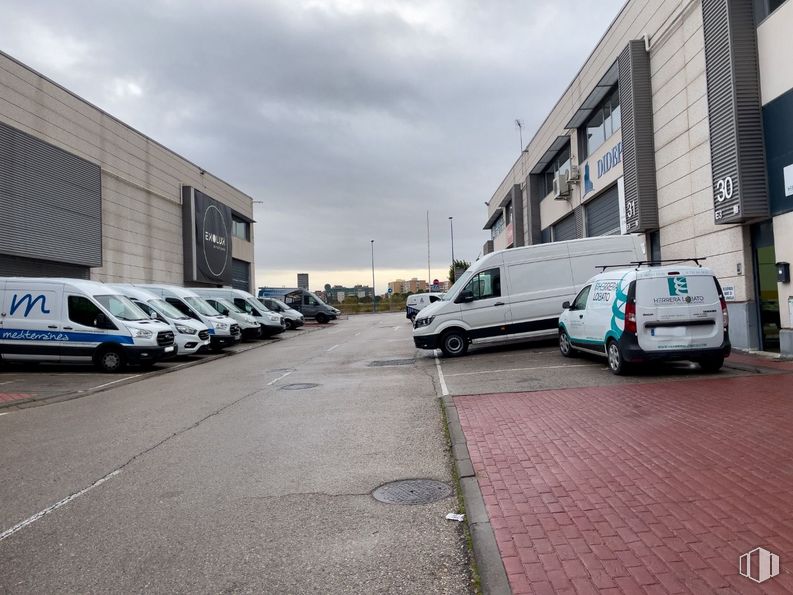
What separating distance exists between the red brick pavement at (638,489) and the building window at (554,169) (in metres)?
21.0

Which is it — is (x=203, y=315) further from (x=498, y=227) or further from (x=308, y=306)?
(x=498, y=227)

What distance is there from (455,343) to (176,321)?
8.66 metres

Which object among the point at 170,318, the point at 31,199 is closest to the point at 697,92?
the point at 170,318

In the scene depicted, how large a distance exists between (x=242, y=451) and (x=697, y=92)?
13.5 m

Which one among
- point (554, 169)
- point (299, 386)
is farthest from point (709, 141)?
point (554, 169)

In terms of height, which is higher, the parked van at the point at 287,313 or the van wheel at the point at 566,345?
the parked van at the point at 287,313

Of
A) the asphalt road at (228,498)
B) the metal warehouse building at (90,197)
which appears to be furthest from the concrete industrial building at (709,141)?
the metal warehouse building at (90,197)

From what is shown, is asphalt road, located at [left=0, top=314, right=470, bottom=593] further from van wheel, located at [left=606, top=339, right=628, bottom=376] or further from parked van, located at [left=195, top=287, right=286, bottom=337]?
parked van, located at [left=195, top=287, right=286, bottom=337]

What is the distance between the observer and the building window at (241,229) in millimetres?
48062

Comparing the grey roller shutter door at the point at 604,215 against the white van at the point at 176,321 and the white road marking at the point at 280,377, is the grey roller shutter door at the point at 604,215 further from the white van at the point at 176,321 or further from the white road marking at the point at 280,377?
the white van at the point at 176,321

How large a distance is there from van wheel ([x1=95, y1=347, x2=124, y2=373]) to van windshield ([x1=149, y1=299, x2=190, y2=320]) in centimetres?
341

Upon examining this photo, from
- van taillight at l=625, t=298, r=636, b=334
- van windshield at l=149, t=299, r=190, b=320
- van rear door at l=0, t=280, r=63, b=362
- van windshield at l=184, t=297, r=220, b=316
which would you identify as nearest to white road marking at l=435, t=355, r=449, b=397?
van taillight at l=625, t=298, r=636, b=334

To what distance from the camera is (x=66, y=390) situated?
1213 centimetres

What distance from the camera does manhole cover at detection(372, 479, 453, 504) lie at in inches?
186
